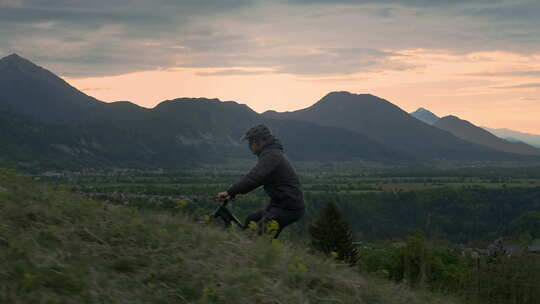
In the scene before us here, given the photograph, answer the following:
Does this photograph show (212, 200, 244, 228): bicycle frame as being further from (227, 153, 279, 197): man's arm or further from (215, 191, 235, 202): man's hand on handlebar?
(227, 153, 279, 197): man's arm

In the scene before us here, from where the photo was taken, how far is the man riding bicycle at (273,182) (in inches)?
351

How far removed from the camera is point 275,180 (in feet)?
29.8

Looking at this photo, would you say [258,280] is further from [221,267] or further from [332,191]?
[332,191]

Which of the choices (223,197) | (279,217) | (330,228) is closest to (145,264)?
(223,197)

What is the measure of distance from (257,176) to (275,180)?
1.05ft

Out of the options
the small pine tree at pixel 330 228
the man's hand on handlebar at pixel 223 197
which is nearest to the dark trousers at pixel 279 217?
the man's hand on handlebar at pixel 223 197

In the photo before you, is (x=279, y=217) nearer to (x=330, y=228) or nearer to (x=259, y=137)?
(x=259, y=137)

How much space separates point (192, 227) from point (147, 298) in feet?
8.44

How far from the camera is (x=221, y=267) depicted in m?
6.77

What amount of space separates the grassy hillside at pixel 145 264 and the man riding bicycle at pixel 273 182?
0.57m

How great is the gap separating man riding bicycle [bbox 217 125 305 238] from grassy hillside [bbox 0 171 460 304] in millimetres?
570

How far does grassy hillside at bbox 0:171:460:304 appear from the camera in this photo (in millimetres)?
5781

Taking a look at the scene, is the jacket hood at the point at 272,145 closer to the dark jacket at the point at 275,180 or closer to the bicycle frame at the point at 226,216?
the dark jacket at the point at 275,180

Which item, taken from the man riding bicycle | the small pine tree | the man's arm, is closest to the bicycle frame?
the man riding bicycle
